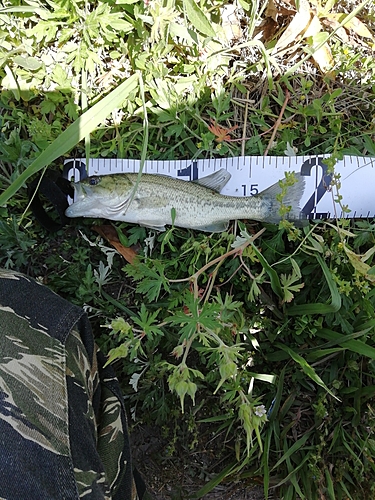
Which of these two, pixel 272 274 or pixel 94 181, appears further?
pixel 94 181

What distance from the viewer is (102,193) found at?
7.77ft

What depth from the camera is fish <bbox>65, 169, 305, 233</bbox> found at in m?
2.38

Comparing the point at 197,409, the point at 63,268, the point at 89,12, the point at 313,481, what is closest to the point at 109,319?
the point at 63,268

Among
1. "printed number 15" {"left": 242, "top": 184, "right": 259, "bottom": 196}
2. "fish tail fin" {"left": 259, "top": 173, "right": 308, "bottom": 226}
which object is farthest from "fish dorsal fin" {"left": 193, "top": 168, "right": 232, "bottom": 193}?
"fish tail fin" {"left": 259, "top": 173, "right": 308, "bottom": 226}

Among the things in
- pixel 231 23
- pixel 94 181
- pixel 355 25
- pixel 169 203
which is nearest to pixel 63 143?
pixel 94 181

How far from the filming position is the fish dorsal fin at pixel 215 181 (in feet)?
8.21

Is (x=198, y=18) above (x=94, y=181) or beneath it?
above

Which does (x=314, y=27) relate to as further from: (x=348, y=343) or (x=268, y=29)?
(x=348, y=343)

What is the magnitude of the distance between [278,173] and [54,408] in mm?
1793

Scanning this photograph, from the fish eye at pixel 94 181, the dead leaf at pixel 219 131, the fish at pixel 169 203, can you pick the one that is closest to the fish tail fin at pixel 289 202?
the fish at pixel 169 203

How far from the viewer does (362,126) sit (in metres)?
2.68

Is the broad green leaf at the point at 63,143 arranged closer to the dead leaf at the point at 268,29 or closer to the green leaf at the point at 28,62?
the green leaf at the point at 28,62

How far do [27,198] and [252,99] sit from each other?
1.59 meters

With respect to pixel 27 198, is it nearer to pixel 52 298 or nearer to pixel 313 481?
pixel 52 298
